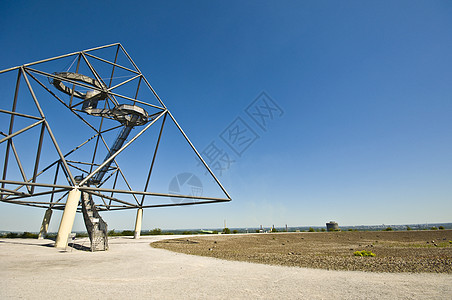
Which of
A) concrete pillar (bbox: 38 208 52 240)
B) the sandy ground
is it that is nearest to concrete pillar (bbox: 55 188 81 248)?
the sandy ground

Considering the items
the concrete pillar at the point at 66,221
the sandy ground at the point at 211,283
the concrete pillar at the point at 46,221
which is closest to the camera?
the sandy ground at the point at 211,283

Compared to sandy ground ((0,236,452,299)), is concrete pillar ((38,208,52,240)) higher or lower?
higher

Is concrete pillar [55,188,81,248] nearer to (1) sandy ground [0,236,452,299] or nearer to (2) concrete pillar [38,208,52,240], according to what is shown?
(1) sandy ground [0,236,452,299]

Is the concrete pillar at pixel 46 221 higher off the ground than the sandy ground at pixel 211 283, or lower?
higher

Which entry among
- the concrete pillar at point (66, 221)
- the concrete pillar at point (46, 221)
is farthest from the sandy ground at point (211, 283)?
the concrete pillar at point (46, 221)

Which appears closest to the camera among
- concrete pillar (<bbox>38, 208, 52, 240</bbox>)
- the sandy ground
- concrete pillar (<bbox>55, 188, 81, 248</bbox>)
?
the sandy ground

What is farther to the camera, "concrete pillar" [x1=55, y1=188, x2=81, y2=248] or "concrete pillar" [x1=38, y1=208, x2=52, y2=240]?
"concrete pillar" [x1=38, y1=208, x2=52, y2=240]

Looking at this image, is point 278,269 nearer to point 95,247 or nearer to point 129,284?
point 129,284

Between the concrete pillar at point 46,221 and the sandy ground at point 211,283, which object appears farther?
the concrete pillar at point 46,221

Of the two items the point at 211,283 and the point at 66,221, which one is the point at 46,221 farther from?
the point at 211,283

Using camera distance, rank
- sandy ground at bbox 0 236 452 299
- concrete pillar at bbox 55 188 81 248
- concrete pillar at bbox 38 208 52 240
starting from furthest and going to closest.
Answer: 1. concrete pillar at bbox 38 208 52 240
2. concrete pillar at bbox 55 188 81 248
3. sandy ground at bbox 0 236 452 299

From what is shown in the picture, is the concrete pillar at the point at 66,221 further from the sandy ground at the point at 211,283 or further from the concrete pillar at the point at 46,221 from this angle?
the concrete pillar at the point at 46,221

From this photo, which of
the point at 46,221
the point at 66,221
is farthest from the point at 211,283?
the point at 46,221

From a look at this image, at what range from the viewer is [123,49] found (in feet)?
71.0
